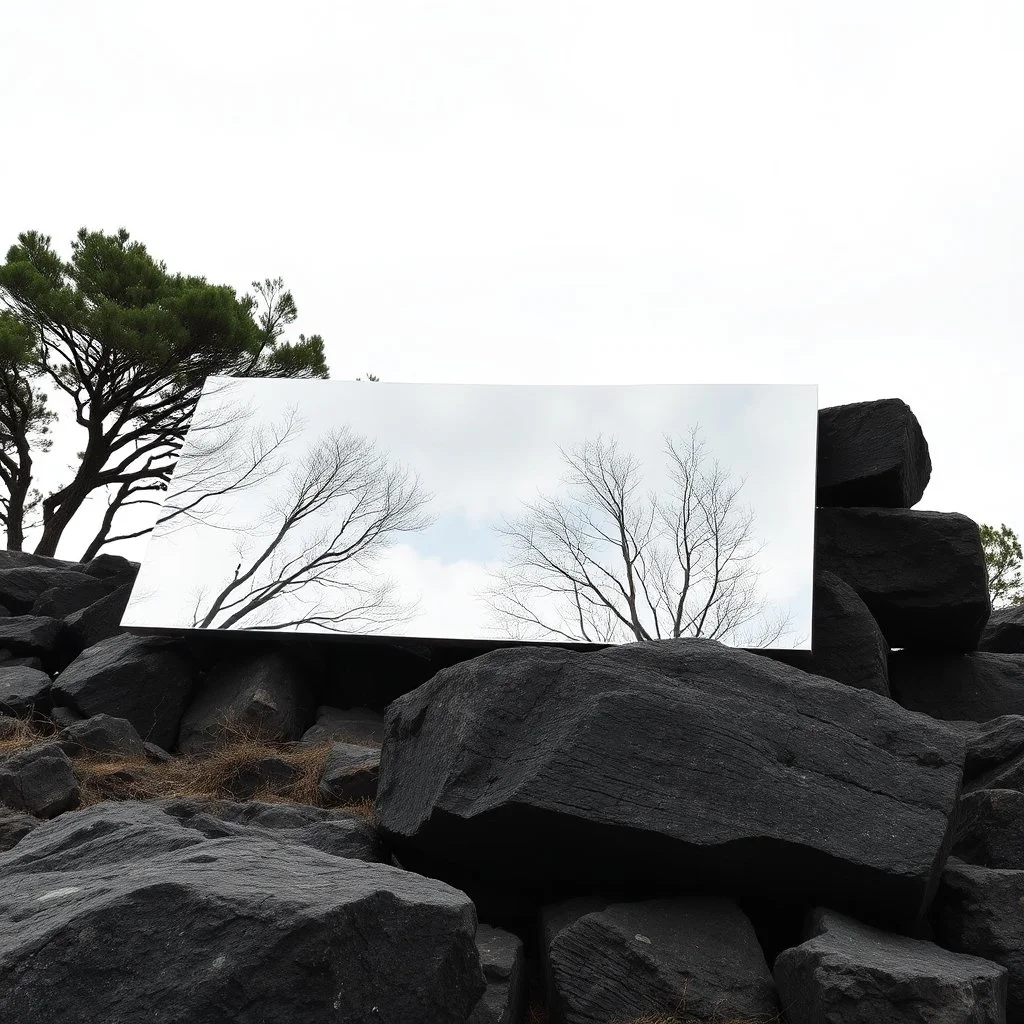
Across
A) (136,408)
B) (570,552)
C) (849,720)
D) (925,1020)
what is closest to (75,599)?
(570,552)

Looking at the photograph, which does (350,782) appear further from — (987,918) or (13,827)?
(987,918)

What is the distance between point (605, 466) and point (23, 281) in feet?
44.5

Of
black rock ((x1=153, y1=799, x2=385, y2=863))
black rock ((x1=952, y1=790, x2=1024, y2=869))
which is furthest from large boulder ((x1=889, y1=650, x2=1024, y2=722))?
black rock ((x1=153, y1=799, x2=385, y2=863))

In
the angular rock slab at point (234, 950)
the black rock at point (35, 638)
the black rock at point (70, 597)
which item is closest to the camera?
the angular rock slab at point (234, 950)

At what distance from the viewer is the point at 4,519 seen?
1797 cm

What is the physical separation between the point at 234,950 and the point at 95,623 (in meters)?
6.02

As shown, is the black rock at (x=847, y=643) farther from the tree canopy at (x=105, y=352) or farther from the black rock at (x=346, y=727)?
the tree canopy at (x=105, y=352)

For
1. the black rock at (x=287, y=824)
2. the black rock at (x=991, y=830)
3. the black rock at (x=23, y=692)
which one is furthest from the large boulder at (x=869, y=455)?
the black rock at (x=23, y=692)

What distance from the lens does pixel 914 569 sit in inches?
291

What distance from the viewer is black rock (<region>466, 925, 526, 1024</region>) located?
3291mm

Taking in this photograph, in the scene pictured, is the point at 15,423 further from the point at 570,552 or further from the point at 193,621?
the point at 570,552

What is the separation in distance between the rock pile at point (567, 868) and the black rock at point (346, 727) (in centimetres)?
73

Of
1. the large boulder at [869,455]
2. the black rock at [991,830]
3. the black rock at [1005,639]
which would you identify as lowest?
the black rock at [991,830]

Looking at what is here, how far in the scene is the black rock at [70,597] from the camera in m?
8.70
